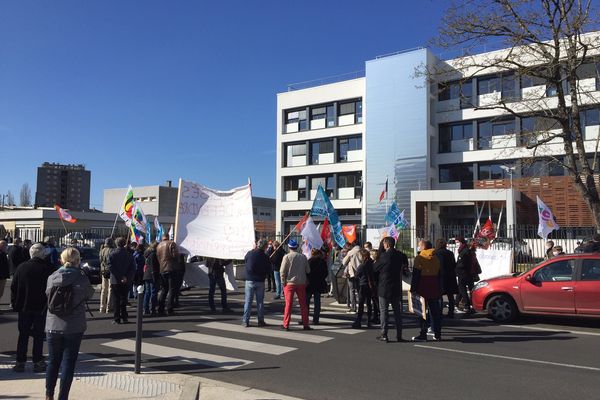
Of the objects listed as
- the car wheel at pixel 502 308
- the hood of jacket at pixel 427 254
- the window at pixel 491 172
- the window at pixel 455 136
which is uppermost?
the window at pixel 455 136

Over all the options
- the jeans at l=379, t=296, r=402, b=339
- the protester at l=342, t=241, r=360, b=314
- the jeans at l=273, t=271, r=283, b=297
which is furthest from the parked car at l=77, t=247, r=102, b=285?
the jeans at l=379, t=296, r=402, b=339

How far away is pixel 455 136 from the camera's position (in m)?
40.0

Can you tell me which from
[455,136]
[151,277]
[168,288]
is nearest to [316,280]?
[168,288]

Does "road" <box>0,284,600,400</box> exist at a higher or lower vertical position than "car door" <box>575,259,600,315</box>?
lower

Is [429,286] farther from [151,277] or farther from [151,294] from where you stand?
[151,294]

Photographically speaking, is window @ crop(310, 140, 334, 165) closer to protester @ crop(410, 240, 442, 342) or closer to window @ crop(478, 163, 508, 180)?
window @ crop(478, 163, 508, 180)

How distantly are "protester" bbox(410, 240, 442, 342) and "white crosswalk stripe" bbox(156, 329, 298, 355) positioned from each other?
2.45 metres

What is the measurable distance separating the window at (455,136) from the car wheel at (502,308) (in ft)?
97.7

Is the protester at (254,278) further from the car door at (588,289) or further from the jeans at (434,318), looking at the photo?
the car door at (588,289)

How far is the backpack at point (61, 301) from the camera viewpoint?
5113mm

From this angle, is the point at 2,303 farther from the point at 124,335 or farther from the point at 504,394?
the point at 504,394

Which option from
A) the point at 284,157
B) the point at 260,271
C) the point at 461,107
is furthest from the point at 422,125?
the point at 260,271

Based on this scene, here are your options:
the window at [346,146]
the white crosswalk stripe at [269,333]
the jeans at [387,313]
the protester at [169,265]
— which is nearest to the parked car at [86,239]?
the protester at [169,265]

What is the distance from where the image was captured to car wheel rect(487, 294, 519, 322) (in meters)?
10.9
